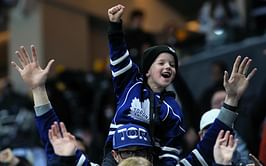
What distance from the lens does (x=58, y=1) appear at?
15.9 meters

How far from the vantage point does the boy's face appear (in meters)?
5.73

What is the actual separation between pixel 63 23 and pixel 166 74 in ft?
33.7

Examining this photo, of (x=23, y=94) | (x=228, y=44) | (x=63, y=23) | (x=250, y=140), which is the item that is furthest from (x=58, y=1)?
(x=250, y=140)

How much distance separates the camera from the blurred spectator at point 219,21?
12.6 meters

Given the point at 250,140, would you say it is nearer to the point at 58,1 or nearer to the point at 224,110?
the point at 224,110

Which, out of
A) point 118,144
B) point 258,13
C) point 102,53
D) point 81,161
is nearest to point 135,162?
point 118,144

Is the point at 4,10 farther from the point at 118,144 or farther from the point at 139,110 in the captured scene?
the point at 118,144


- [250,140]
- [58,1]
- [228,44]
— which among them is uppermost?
[58,1]

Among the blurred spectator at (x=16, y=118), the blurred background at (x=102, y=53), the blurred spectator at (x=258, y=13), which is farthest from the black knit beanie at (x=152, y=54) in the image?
the blurred spectator at (x=258, y=13)

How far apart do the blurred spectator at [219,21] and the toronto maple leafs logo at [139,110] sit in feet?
22.8

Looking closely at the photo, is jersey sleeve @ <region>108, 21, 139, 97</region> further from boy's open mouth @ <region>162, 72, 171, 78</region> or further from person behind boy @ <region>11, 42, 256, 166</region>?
person behind boy @ <region>11, 42, 256, 166</region>

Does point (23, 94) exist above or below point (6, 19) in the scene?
below

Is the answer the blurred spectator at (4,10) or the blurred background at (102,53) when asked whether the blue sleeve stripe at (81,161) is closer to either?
the blurred background at (102,53)

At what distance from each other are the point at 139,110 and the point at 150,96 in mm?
162
